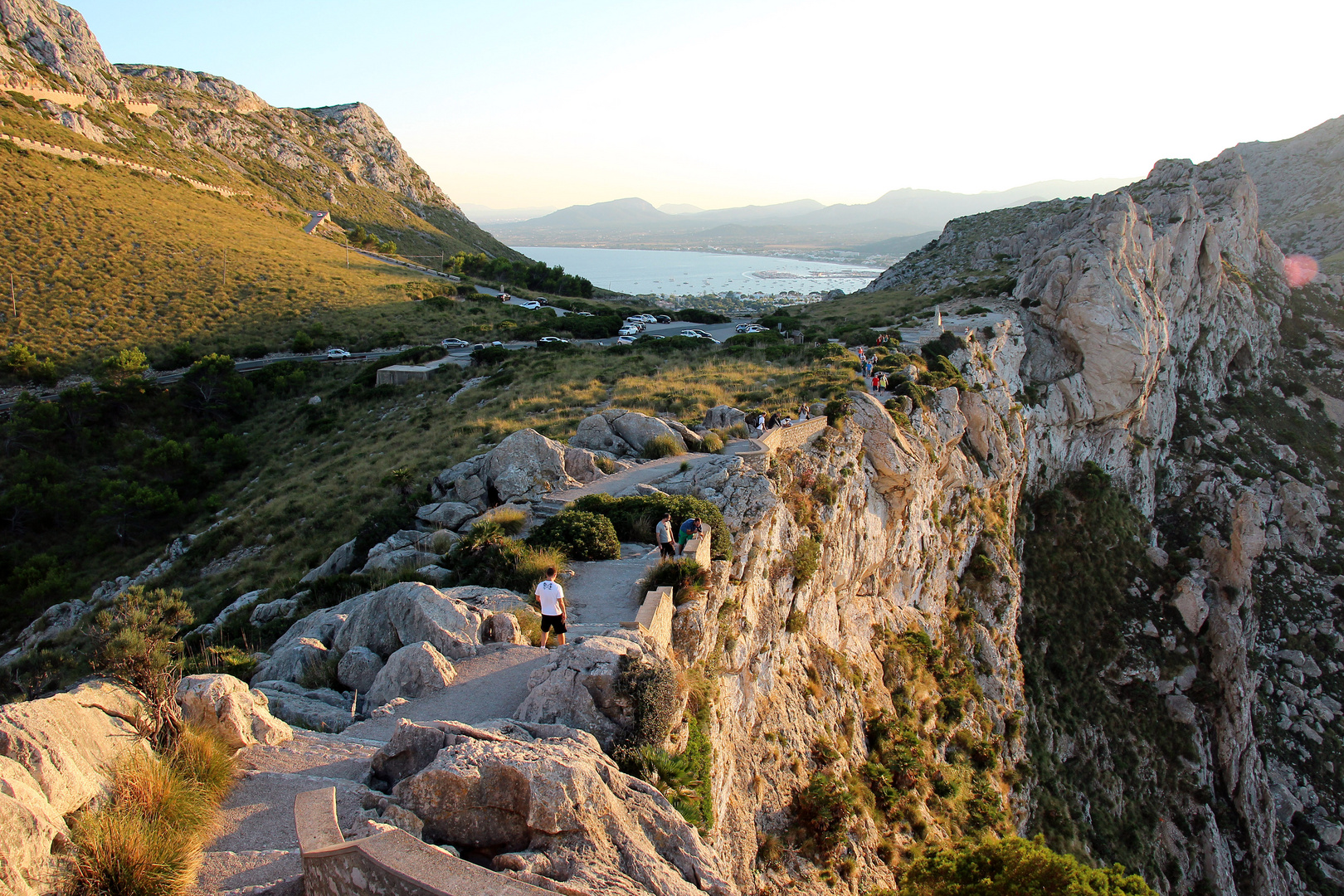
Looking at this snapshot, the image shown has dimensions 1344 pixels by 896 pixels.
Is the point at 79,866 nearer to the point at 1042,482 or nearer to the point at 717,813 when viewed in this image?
the point at 717,813

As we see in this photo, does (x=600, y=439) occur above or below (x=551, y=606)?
above

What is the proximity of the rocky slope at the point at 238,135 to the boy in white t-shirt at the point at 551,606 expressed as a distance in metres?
93.3

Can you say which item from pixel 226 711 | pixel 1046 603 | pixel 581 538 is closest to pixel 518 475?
pixel 581 538

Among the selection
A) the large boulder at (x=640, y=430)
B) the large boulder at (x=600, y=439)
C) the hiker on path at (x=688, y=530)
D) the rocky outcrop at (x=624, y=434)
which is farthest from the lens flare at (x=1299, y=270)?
the hiker on path at (x=688, y=530)

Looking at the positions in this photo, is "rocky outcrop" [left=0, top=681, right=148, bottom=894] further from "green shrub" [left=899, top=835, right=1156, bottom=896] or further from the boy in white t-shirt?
"green shrub" [left=899, top=835, right=1156, bottom=896]

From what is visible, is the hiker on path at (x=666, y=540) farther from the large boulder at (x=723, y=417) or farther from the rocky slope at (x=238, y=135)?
the rocky slope at (x=238, y=135)

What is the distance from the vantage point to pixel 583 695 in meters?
8.25

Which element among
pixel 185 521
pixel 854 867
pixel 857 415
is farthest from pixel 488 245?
pixel 854 867

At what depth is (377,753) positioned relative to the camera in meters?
6.67

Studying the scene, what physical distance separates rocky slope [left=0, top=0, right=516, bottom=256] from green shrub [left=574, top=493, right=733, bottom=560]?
295ft

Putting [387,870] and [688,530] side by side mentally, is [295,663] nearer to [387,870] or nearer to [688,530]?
[688,530]

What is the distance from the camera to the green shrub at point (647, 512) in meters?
15.0

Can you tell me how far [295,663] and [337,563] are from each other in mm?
9243

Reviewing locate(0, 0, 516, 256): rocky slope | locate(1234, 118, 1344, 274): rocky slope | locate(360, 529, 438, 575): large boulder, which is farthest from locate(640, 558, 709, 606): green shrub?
locate(0, 0, 516, 256): rocky slope
